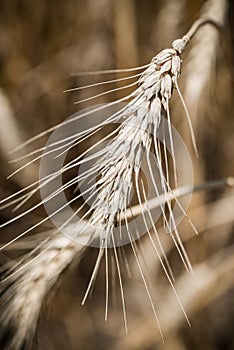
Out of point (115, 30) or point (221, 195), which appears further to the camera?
point (221, 195)

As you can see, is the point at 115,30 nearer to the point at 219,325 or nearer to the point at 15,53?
the point at 15,53

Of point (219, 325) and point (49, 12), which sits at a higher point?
point (49, 12)

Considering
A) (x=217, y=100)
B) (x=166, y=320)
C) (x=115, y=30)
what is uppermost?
(x=115, y=30)

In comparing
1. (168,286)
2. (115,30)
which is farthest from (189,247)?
(115,30)

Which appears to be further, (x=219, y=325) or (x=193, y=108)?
(x=219, y=325)

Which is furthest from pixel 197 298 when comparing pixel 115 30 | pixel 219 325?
pixel 115 30

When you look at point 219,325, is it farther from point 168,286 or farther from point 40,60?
point 40,60
